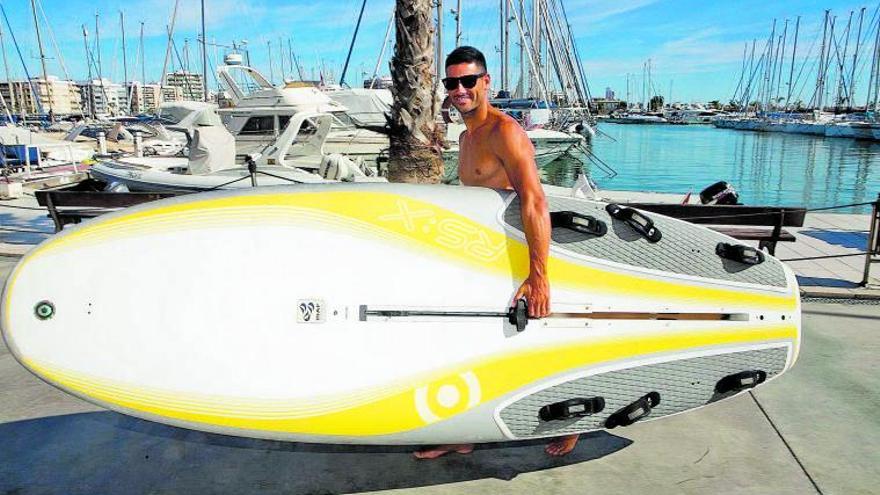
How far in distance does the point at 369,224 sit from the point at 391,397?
36.0 inches

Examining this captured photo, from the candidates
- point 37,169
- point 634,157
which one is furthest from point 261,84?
point 634,157

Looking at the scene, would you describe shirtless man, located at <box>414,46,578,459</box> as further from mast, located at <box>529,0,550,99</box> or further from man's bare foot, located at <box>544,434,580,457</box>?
mast, located at <box>529,0,550,99</box>

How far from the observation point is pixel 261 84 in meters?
17.2

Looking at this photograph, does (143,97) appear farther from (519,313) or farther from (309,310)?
(519,313)

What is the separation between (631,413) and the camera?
3.11 metres

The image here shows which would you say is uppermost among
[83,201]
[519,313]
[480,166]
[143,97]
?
[143,97]

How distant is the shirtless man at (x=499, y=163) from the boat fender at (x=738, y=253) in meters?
1.18

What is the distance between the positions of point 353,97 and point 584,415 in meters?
20.2

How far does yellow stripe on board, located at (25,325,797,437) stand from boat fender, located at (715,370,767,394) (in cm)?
66

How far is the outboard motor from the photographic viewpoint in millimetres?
7633

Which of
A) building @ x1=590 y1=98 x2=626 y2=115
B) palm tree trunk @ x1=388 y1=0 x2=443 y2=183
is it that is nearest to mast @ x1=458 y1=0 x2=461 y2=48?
palm tree trunk @ x1=388 y1=0 x2=443 y2=183

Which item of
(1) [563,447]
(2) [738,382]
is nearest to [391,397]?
(1) [563,447]

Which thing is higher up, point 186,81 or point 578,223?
point 186,81

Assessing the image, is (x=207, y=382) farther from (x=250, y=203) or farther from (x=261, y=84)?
(x=261, y=84)
